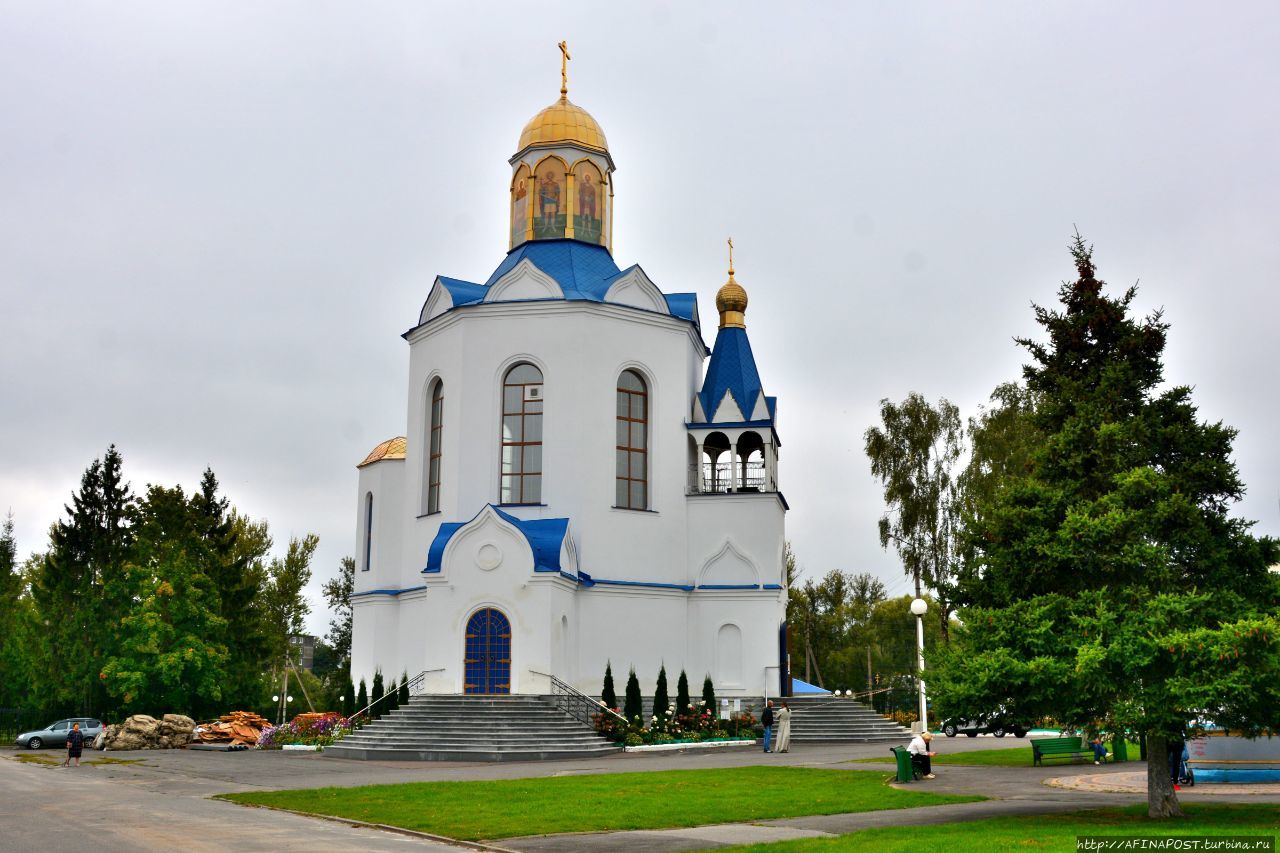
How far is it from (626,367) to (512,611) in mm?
8616

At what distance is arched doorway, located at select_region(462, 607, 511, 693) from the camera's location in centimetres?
→ 3005

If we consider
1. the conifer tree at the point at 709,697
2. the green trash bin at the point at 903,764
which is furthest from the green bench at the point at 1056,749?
the conifer tree at the point at 709,697

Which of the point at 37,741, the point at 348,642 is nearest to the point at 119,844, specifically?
the point at 37,741

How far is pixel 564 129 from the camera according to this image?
38.7 meters

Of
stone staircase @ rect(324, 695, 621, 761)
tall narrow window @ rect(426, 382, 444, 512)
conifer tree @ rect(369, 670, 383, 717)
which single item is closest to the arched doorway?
stone staircase @ rect(324, 695, 621, 761)

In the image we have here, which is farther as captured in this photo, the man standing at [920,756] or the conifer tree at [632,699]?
the conifer tree at [632,699]

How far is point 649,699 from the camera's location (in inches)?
1291

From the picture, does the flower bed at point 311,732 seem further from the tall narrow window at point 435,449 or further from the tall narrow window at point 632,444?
the tall narrow window at point 632,444

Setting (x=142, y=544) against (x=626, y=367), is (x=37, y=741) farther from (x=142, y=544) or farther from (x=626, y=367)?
(x=626, y=367)

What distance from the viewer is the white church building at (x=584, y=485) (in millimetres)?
32688

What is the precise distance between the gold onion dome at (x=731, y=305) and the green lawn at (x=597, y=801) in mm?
20249

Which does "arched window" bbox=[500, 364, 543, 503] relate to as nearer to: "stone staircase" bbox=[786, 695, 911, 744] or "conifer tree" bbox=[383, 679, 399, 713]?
"conifer tree" bbox=[383, 679, 399, 713]

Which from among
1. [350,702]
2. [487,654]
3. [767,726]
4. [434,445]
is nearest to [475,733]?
[487,654]

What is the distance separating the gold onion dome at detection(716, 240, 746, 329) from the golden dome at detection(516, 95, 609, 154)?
6342mm
